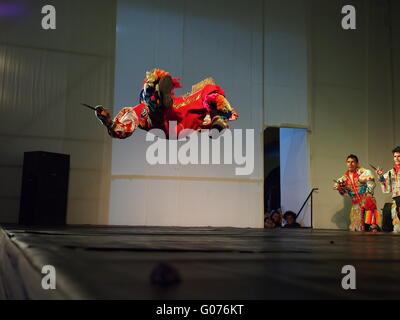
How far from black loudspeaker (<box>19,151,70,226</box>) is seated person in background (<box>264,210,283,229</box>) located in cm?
316

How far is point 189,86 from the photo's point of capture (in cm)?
706

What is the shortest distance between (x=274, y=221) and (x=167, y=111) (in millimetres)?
4740

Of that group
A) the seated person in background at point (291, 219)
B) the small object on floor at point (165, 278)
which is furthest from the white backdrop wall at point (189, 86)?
the small object on floor at point (165, 278)

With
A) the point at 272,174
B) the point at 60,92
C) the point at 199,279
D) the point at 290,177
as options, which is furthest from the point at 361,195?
the point at 199,279

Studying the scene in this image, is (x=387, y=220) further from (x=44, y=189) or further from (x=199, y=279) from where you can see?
(x=199, y=279)

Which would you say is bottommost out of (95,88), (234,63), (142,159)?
(142,159)

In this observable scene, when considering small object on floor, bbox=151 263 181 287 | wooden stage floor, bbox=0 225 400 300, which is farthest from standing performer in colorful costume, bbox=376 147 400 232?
small object on floor, bbox=151 263 181 287

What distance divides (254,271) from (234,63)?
6.38 meters

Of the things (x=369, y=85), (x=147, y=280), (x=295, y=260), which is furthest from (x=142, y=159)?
(x=147, y=280)

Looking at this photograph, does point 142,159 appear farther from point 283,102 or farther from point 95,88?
point 283,102

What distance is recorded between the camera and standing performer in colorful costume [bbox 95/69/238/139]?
3065mm

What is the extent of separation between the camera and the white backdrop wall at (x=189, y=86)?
21.9 feet
